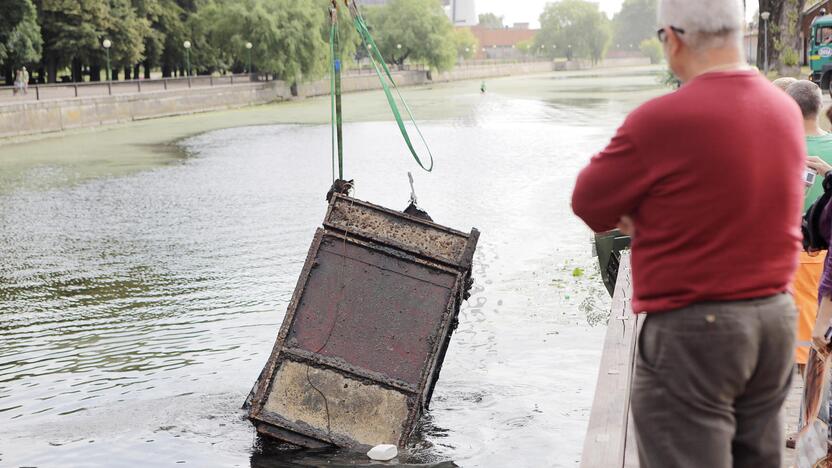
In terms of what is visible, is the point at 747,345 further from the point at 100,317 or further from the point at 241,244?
the point at 241,244

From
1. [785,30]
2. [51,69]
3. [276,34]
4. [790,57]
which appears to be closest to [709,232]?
[790,57]

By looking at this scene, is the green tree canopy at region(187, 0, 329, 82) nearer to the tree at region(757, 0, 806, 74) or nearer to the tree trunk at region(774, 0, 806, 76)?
the tree at region(757, 0, 806, 74)

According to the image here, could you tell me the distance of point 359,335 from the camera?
20.1 feet

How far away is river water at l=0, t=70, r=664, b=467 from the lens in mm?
7262

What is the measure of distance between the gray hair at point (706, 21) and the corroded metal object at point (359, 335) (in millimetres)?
3512

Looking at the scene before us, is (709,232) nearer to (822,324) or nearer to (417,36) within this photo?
(822,324)

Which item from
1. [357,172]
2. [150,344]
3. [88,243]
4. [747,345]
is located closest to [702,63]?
[747,345]

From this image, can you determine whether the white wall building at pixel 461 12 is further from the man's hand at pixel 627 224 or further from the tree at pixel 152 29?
the man's hand at pixel 627 224

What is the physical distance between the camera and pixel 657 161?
2539 millimetres

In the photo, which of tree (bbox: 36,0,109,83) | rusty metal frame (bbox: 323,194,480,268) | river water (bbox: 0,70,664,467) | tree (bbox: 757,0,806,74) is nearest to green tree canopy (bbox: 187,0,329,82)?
tree (bbox: 36,0,109,83)

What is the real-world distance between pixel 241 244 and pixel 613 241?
23.7ft

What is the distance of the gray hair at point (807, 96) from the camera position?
5102 mm

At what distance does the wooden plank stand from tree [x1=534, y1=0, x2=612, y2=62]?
179884 millimetres

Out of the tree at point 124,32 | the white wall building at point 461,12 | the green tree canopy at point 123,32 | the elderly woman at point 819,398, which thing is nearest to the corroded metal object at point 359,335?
the elderly woman at point 819,398
